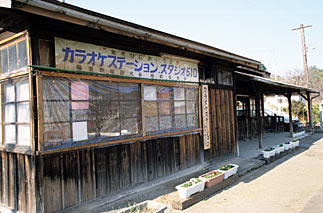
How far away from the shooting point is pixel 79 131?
4.38 meters

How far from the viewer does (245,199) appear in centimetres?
519

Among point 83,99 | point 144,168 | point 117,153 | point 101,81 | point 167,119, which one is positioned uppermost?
point 101,81

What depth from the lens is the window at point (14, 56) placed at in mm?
3977

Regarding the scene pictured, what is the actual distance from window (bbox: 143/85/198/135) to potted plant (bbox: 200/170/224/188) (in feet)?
4.96

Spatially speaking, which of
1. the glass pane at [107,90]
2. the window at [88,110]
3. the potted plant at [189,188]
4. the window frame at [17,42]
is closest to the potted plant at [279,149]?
the potted plant at [189,188]

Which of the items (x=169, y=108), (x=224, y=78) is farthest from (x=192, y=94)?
(x=224, y=78)

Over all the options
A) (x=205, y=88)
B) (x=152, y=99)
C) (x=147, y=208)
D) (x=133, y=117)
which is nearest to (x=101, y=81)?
(x=133, y=117)

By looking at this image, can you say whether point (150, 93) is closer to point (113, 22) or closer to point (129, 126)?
point (129, 126)

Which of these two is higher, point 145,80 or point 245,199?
point 145,80

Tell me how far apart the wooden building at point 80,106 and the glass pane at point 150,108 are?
3 centimetres

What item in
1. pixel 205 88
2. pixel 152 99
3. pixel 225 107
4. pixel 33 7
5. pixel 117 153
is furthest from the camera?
pixel 225 107

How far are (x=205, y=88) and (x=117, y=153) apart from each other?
386cm

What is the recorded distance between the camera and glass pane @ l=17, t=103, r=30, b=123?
3939mm

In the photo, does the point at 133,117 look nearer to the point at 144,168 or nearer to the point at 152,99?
the point at 152,99
